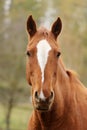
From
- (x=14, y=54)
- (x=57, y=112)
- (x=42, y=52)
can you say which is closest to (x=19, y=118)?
(x=14, y=54)

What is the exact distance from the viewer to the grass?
938 inches

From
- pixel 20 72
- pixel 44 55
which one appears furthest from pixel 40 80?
pixel 20 72

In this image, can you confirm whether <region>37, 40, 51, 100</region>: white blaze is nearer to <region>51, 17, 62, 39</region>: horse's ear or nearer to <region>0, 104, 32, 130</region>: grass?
<region>51, 17, 62, 39</region>: horse's ear

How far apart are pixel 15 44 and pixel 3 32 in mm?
799

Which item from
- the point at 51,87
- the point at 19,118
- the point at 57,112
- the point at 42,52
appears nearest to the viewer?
the point at 51,87

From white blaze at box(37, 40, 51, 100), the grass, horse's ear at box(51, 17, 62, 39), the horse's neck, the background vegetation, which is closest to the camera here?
white blaze at box(37, 40, 51, 100)

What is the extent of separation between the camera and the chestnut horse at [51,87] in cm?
706

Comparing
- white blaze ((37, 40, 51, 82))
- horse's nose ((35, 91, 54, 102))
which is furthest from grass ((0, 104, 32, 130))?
horse's nose ((35, 91, 54, 102))

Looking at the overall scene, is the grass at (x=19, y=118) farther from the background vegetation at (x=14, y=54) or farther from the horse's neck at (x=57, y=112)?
the horse's neck at (x=57, y=112)

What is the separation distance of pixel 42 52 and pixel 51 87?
49cm

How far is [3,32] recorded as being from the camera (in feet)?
79.2

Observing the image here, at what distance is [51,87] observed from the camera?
7070 mm

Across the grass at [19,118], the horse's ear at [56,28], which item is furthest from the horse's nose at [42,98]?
the grass at [19,118]

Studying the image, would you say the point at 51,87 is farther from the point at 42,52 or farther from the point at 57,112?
the point at 57,112
